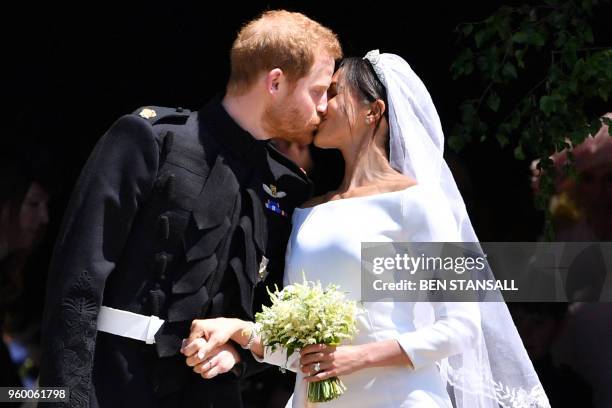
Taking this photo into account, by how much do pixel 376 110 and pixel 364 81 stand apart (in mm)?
116

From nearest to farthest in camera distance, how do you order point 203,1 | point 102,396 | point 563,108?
point 102,396, point 563,108, point 203,1

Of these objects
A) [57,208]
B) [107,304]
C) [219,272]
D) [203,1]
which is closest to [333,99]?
[219,272]

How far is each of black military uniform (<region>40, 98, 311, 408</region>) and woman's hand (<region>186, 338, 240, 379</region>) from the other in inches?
3.3

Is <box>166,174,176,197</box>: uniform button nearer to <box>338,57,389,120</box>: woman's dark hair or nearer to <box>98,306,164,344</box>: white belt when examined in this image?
<box>98,306,164,344</box>: white belt

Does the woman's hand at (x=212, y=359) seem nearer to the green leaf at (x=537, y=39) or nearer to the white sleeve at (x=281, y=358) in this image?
the white sleeve at (x=281, y=358)

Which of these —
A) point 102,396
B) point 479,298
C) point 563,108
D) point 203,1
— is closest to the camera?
point 102,396

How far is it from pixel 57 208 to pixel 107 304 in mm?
2413

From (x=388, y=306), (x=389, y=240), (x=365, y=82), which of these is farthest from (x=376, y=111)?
(x=388, y=306)

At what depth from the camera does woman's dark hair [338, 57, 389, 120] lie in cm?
398

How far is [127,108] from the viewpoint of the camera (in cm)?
577

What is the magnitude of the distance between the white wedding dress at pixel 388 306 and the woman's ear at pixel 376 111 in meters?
0.34

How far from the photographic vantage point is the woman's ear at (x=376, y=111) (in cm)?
397

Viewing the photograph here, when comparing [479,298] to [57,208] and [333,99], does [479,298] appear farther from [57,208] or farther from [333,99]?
[57,208]

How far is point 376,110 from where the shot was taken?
3.98 metres
